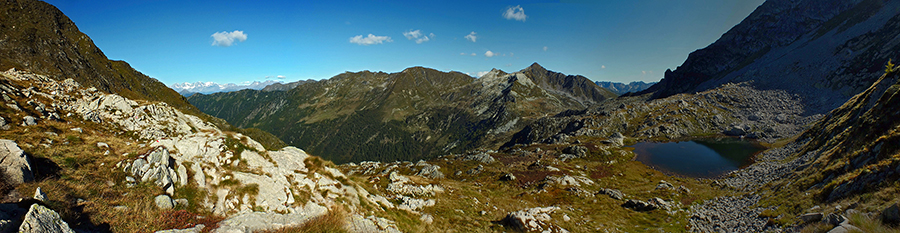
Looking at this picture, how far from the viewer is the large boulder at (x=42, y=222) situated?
766 centimetres

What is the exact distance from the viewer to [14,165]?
10250 millimetres

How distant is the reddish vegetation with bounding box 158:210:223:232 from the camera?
37.7 ft

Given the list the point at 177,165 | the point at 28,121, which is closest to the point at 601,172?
the point at 177,165

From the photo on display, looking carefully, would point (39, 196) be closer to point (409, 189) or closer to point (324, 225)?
point (324, 225)

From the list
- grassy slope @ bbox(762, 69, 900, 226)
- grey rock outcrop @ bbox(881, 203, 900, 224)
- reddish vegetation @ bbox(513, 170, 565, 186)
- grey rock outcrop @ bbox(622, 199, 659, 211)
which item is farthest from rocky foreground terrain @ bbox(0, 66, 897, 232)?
reddish vegetation @ bbox(513, 170, 565, 186)

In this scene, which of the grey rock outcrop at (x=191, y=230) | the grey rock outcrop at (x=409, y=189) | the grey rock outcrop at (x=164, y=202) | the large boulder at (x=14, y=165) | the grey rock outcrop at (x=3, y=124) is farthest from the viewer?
the grey rock outcrop at (x=409, y=189)

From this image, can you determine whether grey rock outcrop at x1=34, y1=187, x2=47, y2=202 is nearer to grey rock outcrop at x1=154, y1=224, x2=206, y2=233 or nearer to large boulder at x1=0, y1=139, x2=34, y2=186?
large boulder at x1=0, y1=139, x2=34, y2=186

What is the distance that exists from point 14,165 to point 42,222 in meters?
5.04

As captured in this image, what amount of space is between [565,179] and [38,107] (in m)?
58.0

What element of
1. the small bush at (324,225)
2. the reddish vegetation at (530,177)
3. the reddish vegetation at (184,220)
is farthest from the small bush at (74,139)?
the reddish vegetation at (530,177)

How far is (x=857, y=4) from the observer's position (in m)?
164

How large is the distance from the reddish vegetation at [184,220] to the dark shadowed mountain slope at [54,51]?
102 m

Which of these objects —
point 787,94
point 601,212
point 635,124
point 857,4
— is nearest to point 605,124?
point 635,124

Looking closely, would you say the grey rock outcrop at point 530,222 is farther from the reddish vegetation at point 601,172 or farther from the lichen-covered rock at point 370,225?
the reddish vegetation at point 601,172
